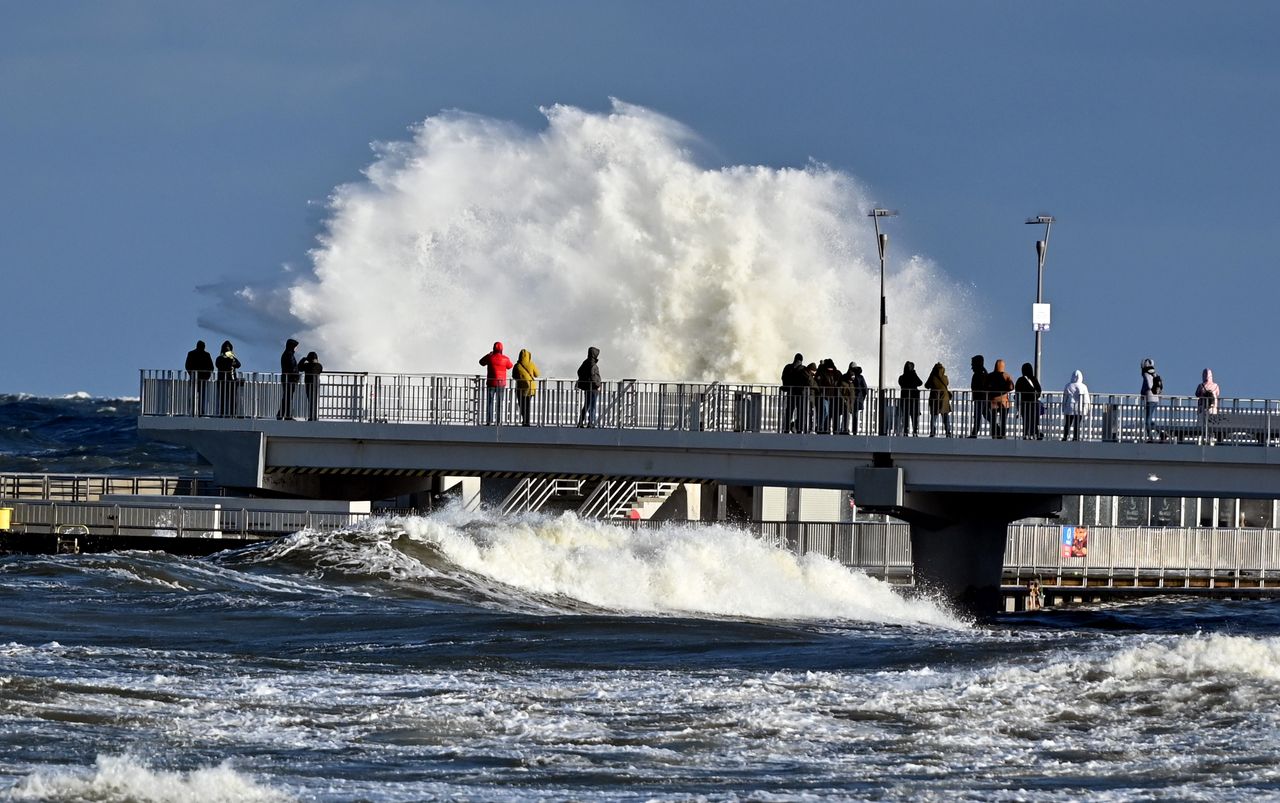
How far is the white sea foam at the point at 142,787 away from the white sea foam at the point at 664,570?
19.5 meters

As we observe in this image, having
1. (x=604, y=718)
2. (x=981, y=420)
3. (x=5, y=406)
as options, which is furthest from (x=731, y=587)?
(x=5, y=406)

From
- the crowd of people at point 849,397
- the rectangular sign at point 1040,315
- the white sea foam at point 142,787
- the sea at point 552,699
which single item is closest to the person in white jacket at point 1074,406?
the crowd of people at point 849,397

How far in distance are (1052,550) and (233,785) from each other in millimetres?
34776

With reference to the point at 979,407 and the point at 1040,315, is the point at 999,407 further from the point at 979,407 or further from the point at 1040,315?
the point at 1040,315

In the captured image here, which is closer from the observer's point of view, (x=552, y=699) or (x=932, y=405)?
(x=552, y=699)

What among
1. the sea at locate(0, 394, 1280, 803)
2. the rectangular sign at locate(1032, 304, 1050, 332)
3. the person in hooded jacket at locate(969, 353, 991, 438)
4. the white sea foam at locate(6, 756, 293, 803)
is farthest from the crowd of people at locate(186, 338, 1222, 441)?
the white sea foam at locate(6, 756, 293, 803)

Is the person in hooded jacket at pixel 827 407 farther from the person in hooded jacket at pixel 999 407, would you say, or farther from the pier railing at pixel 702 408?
the person in hooded jacket at pixel 999 407

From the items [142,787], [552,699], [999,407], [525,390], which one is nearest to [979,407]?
[999,407]

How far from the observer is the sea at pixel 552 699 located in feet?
57.2

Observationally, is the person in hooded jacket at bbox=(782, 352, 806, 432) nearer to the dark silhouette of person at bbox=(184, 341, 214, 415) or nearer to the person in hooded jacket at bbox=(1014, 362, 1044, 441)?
the person in hooded jacket at bbox=(1014, 362, 1044, 441)

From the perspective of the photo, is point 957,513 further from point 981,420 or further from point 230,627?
point 230,627

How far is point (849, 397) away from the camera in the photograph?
39.8 m

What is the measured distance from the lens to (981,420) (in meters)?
39.6

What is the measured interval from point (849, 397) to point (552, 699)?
1910 cm
